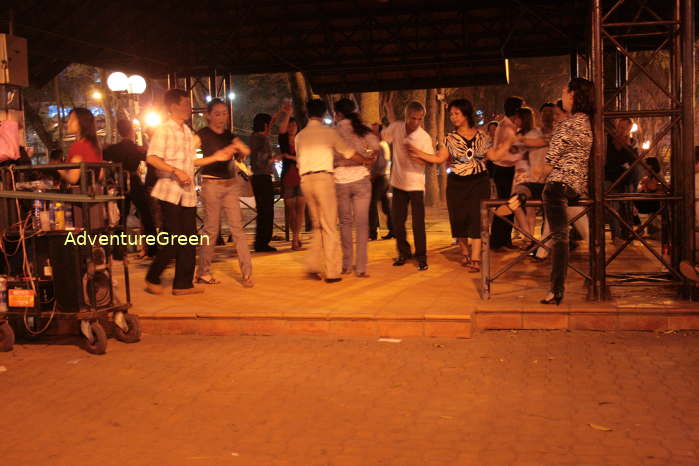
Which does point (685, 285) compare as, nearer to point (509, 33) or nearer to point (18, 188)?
point (18, 188)

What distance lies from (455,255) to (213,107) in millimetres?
4340

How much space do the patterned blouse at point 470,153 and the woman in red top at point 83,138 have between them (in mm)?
4101

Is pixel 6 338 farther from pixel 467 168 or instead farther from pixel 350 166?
pixel 467 168

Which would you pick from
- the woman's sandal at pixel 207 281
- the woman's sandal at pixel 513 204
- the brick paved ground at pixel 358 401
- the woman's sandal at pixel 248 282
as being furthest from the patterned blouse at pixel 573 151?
the woman's sandal at pixel 207 281

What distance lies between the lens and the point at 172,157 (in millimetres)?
8453

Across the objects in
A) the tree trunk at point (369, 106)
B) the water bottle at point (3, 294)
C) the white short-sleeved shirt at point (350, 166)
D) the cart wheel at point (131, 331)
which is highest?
the tree trunk at point (369, 106)

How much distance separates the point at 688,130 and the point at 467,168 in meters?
2.85

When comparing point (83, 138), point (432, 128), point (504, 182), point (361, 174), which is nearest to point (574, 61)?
point (504, 182)

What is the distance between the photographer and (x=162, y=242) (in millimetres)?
8734

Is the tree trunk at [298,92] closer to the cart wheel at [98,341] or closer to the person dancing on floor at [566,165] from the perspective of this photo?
the person dancing on floor at [566,165]

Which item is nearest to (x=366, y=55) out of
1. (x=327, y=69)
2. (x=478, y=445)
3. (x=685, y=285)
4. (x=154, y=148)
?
(x=327, y=69)

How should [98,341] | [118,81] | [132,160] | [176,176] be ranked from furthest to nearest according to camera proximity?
[118,81] → [132,160] → [176,176] → [98,341]

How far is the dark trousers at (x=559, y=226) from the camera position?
25.2 ft

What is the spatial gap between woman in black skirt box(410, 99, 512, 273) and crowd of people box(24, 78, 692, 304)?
0.04 ft
